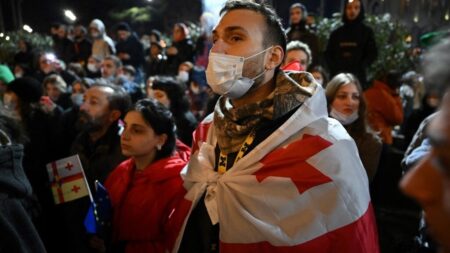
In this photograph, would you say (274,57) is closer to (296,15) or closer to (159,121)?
(159,121)

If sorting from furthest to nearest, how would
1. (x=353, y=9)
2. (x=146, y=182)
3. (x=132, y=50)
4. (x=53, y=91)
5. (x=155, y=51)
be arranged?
1. (x=132, y=50)
2. (x=155, y=51)
3. (x=353, y=9)
4. (x=53, y=91)
5. (x=146, y=182)

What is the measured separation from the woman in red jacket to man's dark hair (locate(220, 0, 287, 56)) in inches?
45.9

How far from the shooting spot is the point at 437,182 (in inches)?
32.8

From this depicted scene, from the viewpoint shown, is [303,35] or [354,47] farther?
[303,35]

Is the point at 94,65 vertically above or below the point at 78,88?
above

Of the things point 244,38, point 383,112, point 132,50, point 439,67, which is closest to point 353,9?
point 383,112

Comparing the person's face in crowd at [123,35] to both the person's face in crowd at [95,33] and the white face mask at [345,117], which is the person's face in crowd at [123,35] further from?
the white face mask at [345,117]

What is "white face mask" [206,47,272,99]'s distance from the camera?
2168mm

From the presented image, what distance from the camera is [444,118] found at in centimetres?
81

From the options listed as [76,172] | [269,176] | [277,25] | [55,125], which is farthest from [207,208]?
[55,125]

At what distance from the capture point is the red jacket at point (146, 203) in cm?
284

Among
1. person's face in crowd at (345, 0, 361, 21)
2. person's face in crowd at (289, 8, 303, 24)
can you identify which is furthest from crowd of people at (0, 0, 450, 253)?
person's face in crowd at (289, 8, 303, 24)

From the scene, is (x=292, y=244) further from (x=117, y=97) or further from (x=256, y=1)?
(x=117, y=97)

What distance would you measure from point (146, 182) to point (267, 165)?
1.21m
